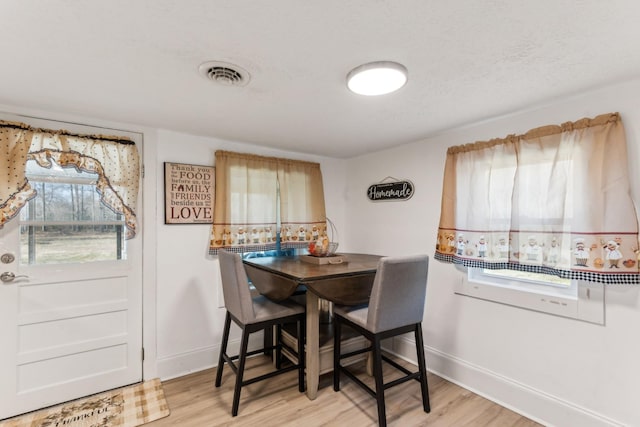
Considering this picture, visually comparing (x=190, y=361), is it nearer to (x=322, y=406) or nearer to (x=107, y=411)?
(x=107, y=411)

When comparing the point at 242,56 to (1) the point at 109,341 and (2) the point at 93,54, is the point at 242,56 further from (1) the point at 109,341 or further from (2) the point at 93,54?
(1) the point at 109,341

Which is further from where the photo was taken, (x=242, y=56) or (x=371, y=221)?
(x=371, y=221)

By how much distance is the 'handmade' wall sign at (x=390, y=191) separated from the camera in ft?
9.51

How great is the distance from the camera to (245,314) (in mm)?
2072

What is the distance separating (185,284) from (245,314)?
2.78ft

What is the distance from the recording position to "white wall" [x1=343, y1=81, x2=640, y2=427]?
1.67 meters

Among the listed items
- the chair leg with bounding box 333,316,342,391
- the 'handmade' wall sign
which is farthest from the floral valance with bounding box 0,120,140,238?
the 'handmade' wall sign

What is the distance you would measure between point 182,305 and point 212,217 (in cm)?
79

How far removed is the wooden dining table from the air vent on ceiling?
1222mm

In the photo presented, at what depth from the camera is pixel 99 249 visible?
7.44ft

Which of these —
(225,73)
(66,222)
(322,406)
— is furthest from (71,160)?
(322,406)

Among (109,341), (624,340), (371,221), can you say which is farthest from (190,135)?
(624,340)

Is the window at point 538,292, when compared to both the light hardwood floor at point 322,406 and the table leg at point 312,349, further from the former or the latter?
the table leg at point 312,349

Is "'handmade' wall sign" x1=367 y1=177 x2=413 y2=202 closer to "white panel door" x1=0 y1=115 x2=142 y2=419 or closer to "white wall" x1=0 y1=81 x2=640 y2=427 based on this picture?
"white wall" x1=0 y1=81 x2=640 y2=427
